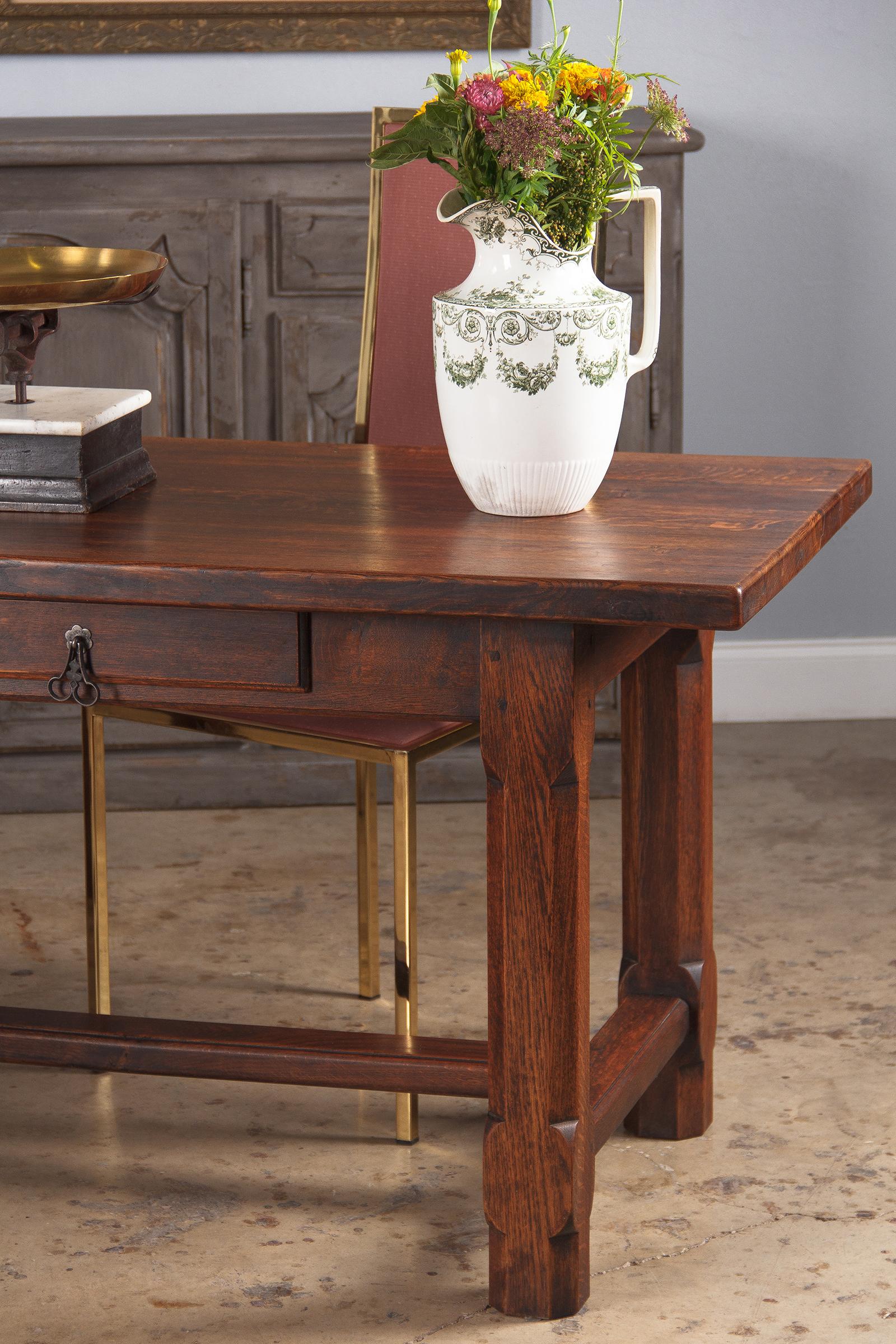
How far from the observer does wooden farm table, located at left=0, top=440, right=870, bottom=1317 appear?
1605 mm

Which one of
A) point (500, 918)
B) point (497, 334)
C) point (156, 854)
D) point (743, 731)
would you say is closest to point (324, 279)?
point (156, 854)

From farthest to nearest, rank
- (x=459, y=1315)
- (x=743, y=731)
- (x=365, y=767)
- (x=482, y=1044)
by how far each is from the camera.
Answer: (x=743, y=731)
(x=365, y=767)
(x=482, y=1044)
(x=459, y=1315)

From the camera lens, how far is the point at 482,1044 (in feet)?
6.43

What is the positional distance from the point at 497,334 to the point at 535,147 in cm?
18

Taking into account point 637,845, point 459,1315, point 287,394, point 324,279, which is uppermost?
point 324,279

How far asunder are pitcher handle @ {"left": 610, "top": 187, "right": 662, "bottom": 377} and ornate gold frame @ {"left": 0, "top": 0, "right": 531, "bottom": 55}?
6.09 ft

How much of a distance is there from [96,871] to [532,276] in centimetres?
104

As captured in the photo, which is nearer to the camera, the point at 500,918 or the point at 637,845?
the point at 500,918

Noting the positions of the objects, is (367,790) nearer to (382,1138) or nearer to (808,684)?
(382,1138)

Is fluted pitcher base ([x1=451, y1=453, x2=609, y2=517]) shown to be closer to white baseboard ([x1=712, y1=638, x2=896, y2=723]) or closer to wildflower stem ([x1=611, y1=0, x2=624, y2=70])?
wildflower stem ([x1=611, y1=0, x2=624, y2=70])

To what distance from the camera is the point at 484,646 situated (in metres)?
1.65

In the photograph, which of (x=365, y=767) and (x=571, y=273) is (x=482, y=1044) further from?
(x=571, y=273)

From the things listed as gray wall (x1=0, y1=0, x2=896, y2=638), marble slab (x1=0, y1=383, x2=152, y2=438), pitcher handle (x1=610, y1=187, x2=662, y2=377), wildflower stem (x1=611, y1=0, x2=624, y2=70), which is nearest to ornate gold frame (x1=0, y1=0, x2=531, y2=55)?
gray wall (x1=0, y1=0, x2=896, y2=638)

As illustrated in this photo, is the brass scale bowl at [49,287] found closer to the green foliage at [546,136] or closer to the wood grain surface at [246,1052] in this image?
the green foliage at [546,136]
